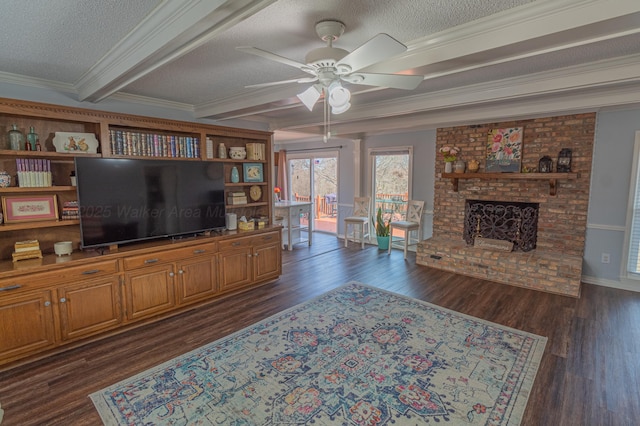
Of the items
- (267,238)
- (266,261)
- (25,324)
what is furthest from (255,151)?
(25,324)

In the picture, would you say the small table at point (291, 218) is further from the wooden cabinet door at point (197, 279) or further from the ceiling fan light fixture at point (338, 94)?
the ceiling fan light fixture at point (338, 94)

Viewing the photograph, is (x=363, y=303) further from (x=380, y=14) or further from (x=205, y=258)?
(x=380, y=14)

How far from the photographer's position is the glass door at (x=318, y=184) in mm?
7941

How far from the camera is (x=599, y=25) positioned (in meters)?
1.70

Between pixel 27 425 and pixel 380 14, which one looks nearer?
pixel 380 14

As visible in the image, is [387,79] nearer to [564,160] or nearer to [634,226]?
[564,160]

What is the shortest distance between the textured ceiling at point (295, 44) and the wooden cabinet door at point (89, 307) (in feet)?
5.81

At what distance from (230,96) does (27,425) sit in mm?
A: 3214

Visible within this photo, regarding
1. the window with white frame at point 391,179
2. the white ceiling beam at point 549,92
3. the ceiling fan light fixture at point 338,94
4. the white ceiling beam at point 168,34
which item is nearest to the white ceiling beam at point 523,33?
→ the ceiling fan light fixture at point 338,94

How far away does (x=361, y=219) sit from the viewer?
6691 millimetres

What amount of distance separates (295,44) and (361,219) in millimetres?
4740

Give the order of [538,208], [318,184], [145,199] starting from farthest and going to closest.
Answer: [318,184] < [538,208] < [145,199]

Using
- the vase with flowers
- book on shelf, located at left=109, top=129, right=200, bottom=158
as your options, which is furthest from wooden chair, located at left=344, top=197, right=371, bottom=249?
book on shelf, located at left=109, top=129, right=200, bottom=158

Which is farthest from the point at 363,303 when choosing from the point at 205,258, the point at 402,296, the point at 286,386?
the point at 205,258
